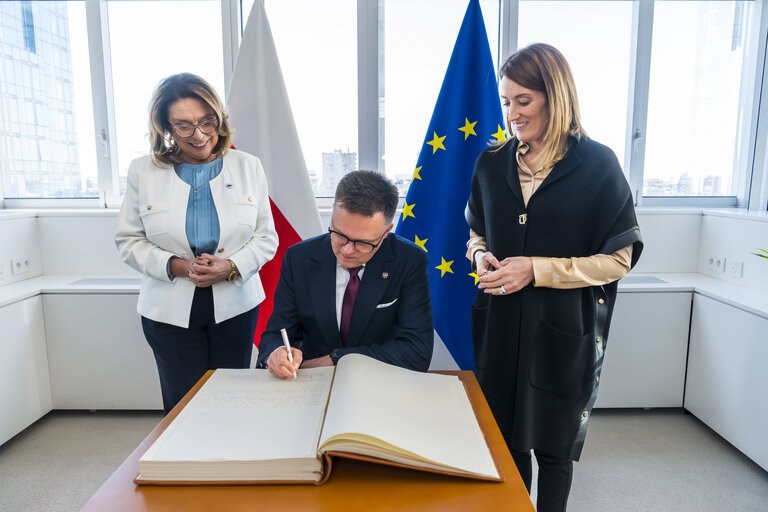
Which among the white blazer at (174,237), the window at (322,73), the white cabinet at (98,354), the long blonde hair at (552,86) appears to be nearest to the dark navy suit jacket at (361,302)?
the white blazer at (174,237)

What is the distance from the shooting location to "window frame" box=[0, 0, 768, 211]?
3.05m

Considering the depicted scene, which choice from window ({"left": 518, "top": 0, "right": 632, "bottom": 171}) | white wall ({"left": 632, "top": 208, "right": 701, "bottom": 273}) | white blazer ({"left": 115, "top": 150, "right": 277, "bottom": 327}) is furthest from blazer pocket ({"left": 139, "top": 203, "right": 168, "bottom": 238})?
white wall ({"left": 632, "top": 208, "right": 701, "bottom": 273})

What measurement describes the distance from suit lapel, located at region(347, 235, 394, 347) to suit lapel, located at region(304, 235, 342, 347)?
0.17 ft

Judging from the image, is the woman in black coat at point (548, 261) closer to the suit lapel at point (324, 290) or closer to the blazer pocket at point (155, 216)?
the suit lapel at point (324, 290)

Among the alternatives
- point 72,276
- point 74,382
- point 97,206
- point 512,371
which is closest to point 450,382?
point 512,371

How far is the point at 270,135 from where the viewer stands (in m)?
2.55

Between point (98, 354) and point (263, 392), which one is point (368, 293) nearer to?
point (263, 392)

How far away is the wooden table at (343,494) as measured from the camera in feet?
2.62

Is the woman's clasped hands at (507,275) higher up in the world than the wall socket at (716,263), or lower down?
higher up

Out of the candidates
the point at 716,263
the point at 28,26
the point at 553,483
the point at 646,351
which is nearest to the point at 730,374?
the point at 646,351

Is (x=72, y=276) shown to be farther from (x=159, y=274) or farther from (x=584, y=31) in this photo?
(x=584, y=31)

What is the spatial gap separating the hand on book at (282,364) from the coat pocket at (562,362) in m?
0.71

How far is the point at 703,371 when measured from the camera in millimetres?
2627

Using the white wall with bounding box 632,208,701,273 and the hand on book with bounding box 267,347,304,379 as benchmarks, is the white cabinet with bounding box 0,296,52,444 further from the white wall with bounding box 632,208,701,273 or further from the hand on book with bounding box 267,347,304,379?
the white wall with bounding box 632,208,701,273
